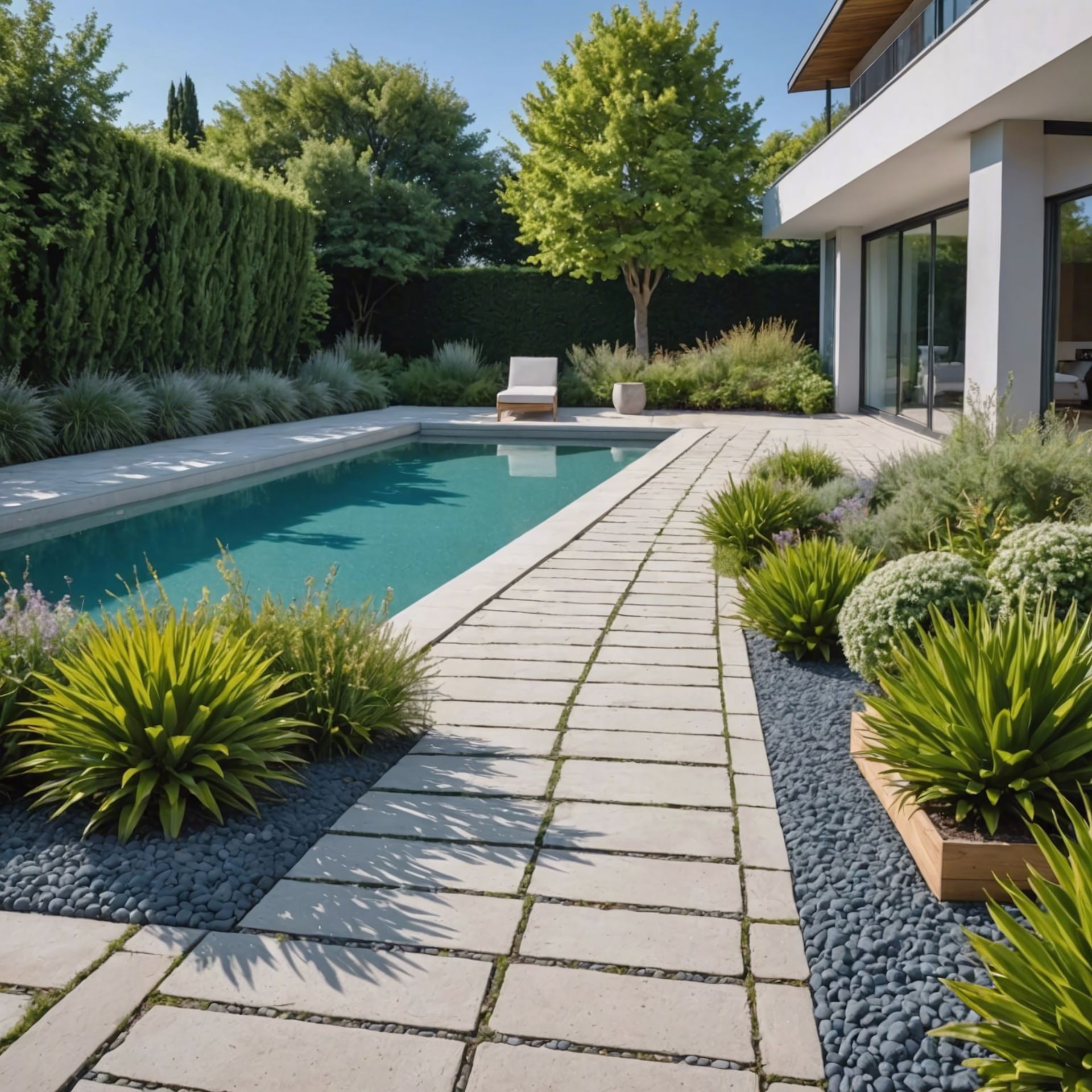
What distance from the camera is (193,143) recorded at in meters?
26.0

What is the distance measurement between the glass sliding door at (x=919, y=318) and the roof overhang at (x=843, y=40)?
298 cm

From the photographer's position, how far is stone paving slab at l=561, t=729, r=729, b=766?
3.42 meters

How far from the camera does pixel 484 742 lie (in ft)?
11.6

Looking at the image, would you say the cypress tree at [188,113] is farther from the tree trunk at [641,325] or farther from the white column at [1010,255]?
the white column at [1010,255]

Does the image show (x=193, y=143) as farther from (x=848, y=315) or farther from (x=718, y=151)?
(x=848, y=315)

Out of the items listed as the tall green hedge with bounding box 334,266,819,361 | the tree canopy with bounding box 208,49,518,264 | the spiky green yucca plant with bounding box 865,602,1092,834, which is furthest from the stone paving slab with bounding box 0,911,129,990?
the tree canopy with bounding box 208,49,518,264

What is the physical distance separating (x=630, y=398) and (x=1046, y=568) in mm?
13049

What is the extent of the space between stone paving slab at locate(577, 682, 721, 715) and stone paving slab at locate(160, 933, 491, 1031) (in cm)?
170

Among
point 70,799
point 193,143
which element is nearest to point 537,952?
point 70,799

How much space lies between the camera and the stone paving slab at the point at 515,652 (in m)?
4.44

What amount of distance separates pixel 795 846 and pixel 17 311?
11.5m

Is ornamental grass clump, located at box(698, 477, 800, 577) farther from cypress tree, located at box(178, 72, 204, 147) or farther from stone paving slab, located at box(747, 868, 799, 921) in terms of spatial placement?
cypress tree, located at box(178, 72, 204, 147)

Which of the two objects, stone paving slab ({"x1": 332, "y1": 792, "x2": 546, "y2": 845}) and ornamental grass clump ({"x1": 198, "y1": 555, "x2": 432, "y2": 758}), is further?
ornamental grass clump ({"x1": 198, "y1": 555, "x2": 432, "y2": 758})

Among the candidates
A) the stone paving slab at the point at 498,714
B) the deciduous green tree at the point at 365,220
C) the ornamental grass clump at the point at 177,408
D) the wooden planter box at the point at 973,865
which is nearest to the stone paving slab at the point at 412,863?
the stone paving slab at the point at 498,714
